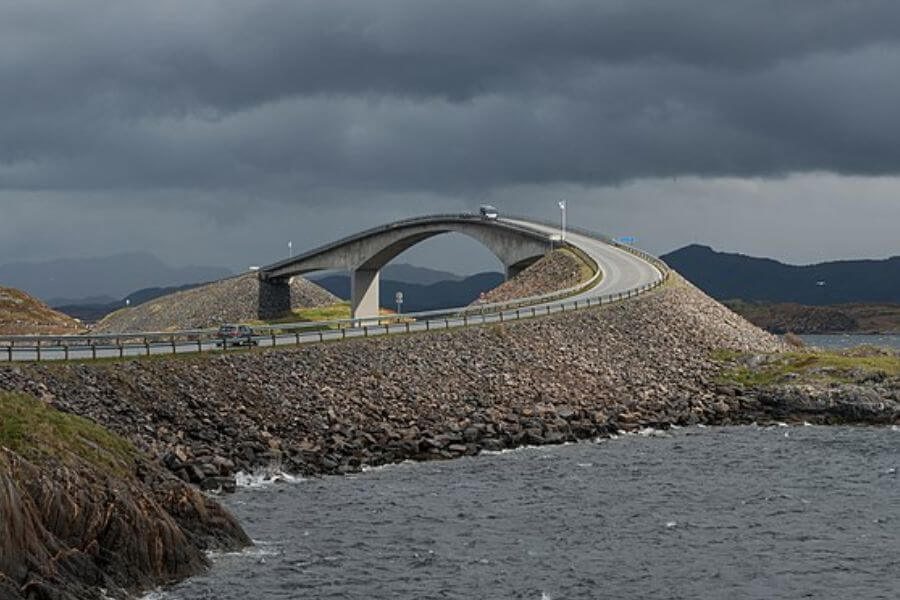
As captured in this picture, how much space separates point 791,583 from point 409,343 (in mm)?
39863

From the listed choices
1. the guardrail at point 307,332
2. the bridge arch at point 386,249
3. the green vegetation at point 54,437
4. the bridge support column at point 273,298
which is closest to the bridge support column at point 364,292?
the bridge arch at point 386,249

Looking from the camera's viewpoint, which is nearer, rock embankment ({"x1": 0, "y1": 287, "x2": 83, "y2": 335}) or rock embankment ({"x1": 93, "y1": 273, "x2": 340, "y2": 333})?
rock embankment ({"x1": 0, "y1": 287, "x2": 83, "y2": 335})

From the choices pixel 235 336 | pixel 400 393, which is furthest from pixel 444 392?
pixel 235 336

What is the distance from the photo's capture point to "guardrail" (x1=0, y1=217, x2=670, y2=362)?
60.2 m

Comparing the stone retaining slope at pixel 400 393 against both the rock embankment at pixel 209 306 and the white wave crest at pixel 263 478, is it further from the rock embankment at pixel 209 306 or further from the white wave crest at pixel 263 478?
the rock embankment at pixel 209 306

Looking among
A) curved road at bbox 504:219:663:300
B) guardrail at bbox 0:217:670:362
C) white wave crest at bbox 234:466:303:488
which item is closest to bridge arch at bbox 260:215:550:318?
curved road at bbox 504:219:663:300

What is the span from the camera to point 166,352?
2452 inches

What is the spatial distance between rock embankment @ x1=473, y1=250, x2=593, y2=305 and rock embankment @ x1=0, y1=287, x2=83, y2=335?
200 feet

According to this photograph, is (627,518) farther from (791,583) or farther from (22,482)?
(22,482)

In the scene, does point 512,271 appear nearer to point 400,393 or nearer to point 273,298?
point 273,298

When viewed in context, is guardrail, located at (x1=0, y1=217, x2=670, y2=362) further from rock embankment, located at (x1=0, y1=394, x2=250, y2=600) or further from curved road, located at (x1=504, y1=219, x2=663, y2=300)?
rock embankment, located at (x1=0, y1=394, x2=250, y2=600)

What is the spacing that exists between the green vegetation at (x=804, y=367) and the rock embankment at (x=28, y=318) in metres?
88.2

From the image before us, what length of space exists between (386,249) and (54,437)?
108191mm

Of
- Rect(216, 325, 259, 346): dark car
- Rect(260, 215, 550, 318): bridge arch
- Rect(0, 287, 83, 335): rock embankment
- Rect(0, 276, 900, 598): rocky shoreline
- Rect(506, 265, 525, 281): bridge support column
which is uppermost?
Rect(260, 215, 550, 318): bridge arch
